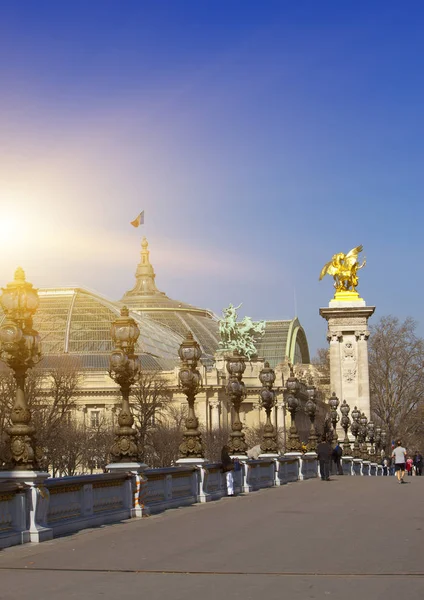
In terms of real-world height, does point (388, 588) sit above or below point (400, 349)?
below

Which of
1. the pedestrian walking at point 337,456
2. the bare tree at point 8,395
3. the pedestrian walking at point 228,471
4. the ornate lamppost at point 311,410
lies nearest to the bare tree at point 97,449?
the bare tree at point 8,395

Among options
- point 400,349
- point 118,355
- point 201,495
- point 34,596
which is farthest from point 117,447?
point 400,349

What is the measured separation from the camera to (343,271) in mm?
91125

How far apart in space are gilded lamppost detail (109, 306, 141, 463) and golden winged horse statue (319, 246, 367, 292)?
65838mm

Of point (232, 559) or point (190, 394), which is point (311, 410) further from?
point (232, 559)

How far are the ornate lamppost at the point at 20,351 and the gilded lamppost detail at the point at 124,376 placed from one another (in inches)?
198

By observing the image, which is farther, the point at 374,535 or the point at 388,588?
the point at 374,535

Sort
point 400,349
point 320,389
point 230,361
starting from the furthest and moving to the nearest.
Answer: point 320,389
point 400,349
point 230,361

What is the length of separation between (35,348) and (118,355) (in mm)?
6012

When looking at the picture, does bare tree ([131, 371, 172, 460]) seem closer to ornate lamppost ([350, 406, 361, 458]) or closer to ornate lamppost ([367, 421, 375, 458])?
ornate lamppost ([367, 421, 375, 458])

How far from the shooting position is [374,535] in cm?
1866

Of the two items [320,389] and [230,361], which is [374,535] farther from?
[320,389]

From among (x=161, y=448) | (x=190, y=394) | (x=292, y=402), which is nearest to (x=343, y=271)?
(x=161, y=448)

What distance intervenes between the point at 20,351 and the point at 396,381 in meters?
102
